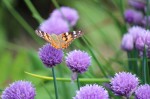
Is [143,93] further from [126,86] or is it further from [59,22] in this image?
[59,22]

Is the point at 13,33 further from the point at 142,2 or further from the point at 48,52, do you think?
the point at 48,52

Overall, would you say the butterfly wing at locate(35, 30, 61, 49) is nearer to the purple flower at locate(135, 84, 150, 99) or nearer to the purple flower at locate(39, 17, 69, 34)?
the purple flower at locate(135, 84, 150, 99)

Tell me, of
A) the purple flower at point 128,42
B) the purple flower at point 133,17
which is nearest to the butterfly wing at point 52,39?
the purple flower at point 128,42

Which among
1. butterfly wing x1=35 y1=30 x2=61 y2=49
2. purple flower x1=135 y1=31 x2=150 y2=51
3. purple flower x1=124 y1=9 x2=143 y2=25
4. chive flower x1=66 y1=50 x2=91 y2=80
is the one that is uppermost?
purple flower x1=124 y1=9 x2=143 y2=25

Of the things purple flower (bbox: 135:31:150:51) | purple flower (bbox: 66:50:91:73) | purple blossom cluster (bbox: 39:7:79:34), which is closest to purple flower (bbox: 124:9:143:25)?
purple blossom cluster (bbox: 39:7:79:34)

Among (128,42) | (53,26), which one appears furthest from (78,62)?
(53,26)
